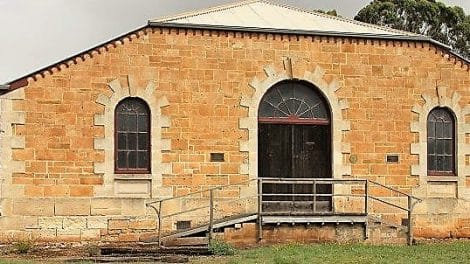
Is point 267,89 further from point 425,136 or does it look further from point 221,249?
point 221,249

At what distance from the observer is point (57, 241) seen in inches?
819

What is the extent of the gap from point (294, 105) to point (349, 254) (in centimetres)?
A: 512

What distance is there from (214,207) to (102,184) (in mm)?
2685

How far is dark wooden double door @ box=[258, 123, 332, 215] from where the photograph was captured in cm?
2261

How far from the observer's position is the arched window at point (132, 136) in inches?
846

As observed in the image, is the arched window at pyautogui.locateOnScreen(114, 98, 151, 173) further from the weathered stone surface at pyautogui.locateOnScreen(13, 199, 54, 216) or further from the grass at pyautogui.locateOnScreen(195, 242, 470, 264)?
the grass at pyautogui.locateOnScreen(195, 242, 470, 264)

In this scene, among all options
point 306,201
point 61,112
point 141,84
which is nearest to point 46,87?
point 61,112

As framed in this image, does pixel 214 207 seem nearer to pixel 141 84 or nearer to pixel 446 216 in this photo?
pixel 141 84

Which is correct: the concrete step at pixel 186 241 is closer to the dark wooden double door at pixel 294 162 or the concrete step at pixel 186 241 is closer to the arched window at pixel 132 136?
the arched window at pixel 132 136

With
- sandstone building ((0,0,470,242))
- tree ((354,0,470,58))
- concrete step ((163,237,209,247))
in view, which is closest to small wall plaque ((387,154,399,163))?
sandstone building ((0,0,470,242))

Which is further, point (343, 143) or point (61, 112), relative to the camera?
point (343, 143)

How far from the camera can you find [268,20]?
2341cm

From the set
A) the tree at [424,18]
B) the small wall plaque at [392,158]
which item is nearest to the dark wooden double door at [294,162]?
the small wall plaque at [392,158]

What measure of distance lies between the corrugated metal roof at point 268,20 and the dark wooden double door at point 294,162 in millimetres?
2480
